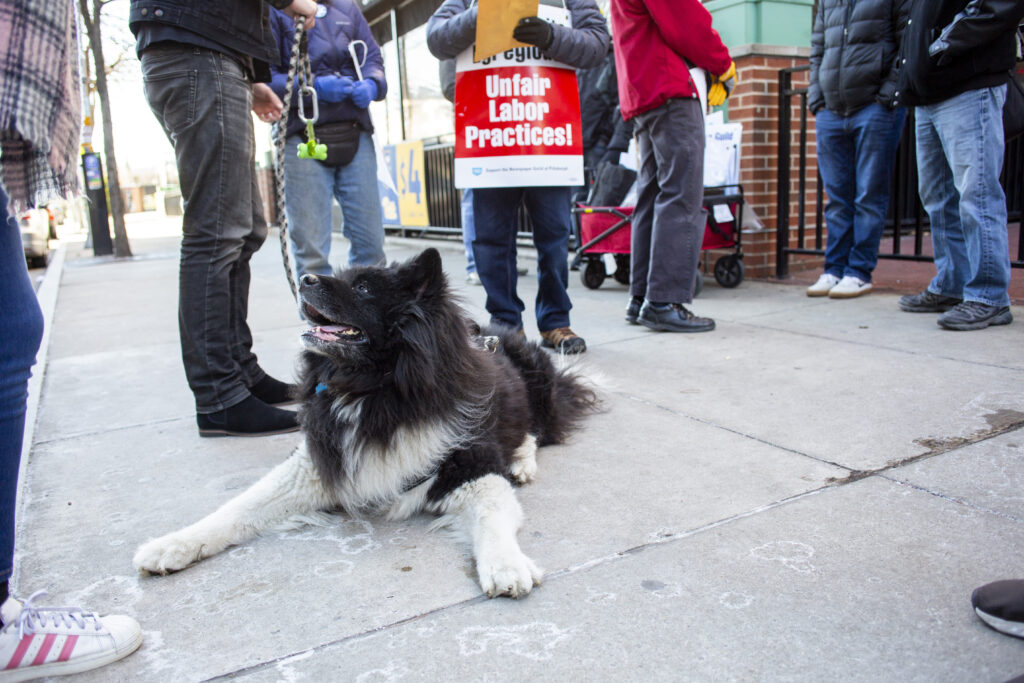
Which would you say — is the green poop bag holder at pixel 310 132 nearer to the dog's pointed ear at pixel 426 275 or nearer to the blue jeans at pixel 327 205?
the blue jeans at pixel 327 205

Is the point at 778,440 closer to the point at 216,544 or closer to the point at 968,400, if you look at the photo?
the point at 968,400

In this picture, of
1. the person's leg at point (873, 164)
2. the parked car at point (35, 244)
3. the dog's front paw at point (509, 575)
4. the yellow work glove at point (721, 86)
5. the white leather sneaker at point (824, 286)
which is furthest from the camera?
the parked car at point (35, 244)

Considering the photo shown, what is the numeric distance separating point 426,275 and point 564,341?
2.15 metres

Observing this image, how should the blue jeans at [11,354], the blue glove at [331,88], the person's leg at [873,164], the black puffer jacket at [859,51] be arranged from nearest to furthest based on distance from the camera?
the blue jeans at [11,354]
the blue glove at [331,88]
the black puffer jacket at [859,51]
the person's leg at [873,164]

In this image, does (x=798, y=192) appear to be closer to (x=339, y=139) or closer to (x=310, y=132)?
(x=339, y=139)

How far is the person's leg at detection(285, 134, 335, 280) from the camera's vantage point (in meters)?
4.32

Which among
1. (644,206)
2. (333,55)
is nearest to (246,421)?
(333,55)

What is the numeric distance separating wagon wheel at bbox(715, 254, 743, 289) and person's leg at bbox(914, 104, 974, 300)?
1789mm

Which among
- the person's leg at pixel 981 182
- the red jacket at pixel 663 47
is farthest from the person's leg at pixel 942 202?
the red jacket at pixel 663 47

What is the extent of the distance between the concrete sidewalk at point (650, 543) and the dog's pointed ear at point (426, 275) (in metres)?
0.76

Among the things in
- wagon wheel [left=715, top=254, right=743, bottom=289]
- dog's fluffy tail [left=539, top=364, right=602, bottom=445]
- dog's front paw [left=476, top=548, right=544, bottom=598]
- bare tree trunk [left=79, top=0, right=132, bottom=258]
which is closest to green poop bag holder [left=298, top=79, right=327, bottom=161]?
dog's fluffy tail [left=539, top=364, right=602, bottom=445]

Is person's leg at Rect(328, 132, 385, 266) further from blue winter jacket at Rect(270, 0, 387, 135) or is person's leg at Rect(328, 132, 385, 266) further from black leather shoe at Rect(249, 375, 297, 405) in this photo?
black leather shoe at Rect(249, 375, 297, 405)

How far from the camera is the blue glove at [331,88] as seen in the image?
13.9 ft

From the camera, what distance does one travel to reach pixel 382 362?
2.34 metres
